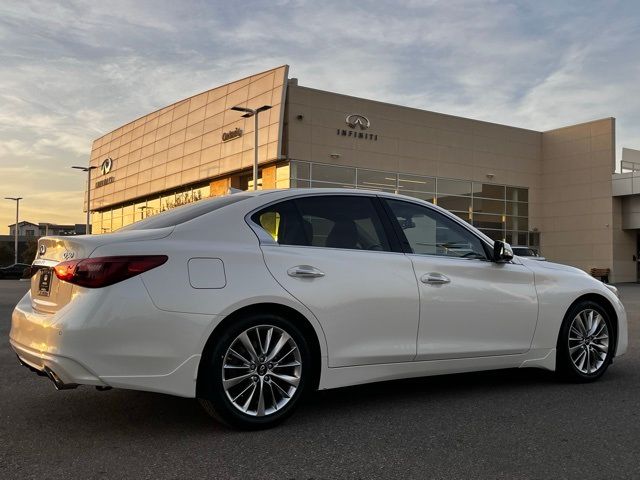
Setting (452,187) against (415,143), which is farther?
(452,187)

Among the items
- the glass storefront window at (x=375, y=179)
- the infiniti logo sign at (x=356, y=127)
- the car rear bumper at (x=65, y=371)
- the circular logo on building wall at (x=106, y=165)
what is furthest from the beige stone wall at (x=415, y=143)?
the car rear bumper at (x=65, y=371)

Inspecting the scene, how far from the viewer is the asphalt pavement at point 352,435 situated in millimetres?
3326

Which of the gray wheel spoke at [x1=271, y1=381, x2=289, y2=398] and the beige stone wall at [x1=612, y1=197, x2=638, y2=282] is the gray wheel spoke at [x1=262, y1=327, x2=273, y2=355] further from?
the beige stone wall at [x1=612, y1=197, x2=638, y2=282]

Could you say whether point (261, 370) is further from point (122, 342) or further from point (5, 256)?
point (5, 256)

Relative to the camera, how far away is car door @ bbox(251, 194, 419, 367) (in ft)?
13.8

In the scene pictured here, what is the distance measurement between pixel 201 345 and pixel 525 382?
10.4 ft

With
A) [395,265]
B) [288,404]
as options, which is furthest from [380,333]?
[288,404]

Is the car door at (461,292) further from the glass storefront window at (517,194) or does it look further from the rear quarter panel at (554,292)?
the glass storefront window at (517,194)

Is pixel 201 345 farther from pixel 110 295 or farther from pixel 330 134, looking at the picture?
pixel 330 134

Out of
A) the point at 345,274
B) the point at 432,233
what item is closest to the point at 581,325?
the point at 432,233

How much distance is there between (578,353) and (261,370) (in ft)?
10.1

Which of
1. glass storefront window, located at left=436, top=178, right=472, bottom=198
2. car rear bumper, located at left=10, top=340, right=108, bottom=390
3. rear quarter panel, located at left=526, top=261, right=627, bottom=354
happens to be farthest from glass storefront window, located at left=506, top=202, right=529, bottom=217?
car rear bumper, located at left=10, top=340, right=108, bottom=390

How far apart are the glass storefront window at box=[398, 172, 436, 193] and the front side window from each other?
96.9 ft

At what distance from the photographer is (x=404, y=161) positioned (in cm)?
3447
